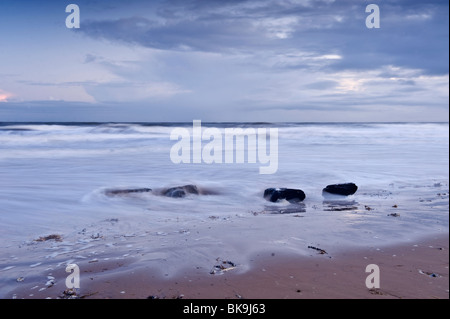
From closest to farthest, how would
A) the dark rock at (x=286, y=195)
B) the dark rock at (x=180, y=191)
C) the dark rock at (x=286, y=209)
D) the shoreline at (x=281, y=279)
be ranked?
1. the shoreline at (x=281, y=279)
2. the dark rock at (x=286, y=209)
3. the dark rock at (x=286, y=195)
4. the dark rock at (x=180, y=191)

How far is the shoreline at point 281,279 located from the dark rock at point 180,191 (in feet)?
9.92

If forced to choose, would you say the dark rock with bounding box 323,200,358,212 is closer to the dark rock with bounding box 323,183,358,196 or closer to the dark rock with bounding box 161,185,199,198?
the dark rock with bounding box 323,183,358,196

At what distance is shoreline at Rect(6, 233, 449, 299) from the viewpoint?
273cm

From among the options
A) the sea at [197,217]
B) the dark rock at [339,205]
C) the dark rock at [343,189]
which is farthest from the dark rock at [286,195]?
the dark rock at [343,189]

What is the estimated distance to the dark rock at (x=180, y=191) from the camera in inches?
253

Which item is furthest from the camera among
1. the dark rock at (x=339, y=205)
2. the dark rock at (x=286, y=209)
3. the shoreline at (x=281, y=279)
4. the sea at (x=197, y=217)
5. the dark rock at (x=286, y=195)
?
the dark rock at (x=286, y=195)

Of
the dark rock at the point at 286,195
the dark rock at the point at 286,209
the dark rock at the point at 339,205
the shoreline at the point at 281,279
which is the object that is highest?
the dark rock at the point at 286,195

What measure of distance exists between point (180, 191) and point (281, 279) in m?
3.71

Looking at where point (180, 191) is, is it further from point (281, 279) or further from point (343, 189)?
point (281, 279)

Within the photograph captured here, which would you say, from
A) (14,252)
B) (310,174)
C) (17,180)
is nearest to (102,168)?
(17,180)

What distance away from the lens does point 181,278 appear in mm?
3035

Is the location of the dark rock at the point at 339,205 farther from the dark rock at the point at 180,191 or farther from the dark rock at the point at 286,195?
the dark rock at the point at 180,191

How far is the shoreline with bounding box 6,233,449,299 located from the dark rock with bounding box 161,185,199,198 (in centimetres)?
302
